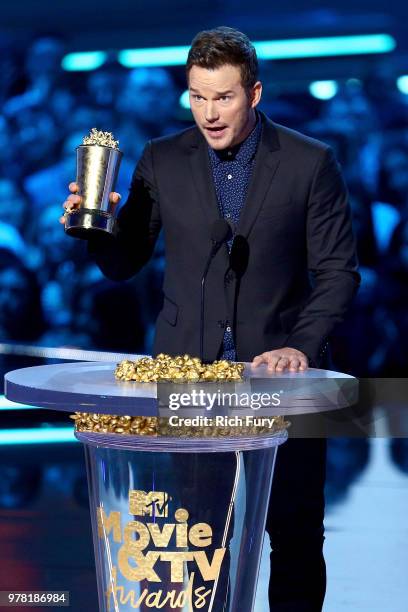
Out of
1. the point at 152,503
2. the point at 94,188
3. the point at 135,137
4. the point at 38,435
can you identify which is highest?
the point at 135,137

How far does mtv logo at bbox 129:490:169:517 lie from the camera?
1.80m

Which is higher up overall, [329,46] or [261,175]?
[329,46]

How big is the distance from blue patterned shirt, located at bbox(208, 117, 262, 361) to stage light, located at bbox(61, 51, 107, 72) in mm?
3214

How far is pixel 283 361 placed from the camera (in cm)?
196

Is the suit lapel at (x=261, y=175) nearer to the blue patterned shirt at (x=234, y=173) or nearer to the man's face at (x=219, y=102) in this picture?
the blue patterned shirt at (x=234, y=173)

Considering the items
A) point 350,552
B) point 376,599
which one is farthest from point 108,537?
point 350,552

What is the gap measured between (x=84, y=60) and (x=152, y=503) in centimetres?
395

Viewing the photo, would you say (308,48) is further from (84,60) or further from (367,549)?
(367,549)

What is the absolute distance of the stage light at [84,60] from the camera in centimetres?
543

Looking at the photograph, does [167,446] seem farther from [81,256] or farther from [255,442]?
[81,256]

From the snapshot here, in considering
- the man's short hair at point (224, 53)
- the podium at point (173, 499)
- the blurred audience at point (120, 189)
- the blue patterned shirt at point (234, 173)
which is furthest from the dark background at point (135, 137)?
the podium at point (173, 499)

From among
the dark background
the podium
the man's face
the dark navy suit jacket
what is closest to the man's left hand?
the podium

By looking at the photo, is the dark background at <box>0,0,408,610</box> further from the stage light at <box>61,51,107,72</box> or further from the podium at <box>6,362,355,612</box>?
the podium at <box>6,362,355,612</box>

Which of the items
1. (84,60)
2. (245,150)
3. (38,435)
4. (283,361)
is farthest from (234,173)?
(38,435)
